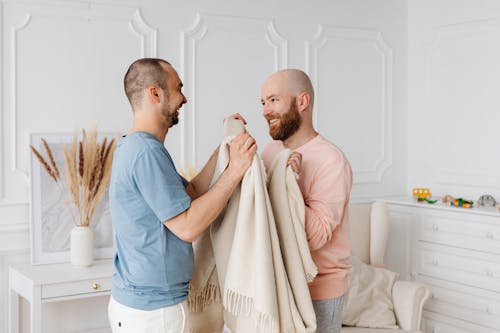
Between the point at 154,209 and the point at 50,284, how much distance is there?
1.44 metres

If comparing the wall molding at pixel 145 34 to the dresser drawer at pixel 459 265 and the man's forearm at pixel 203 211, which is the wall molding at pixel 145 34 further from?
the dresser drawer at pixel 459 265

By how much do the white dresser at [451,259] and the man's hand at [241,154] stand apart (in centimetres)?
240

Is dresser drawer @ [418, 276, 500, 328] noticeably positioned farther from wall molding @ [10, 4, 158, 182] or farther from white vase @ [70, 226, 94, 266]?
wall molding @ [10, 4, 158, 182]

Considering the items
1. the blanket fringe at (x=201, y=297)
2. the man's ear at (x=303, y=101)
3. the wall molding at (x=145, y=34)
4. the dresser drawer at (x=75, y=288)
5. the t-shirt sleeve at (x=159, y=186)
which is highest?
the wall molding at (x=145, y=34)

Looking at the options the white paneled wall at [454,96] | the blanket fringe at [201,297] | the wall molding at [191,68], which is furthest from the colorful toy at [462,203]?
the blanket fringe at [201,297]

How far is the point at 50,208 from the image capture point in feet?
11.8

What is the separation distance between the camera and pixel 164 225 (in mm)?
2094

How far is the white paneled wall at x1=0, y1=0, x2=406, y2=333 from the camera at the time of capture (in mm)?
3576

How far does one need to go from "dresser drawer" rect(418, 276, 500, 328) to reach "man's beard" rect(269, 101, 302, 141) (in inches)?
91.8

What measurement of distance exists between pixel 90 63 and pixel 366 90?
2.13 meters

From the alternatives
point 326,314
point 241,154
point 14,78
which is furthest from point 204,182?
point 14,78

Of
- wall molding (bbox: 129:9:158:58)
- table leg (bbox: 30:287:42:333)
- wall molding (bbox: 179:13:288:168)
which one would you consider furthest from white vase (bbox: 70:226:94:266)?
wall molding (bbox: 129:9:158:58)

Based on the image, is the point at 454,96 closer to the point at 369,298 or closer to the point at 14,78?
the point at 369,298

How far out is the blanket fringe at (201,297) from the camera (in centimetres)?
231
